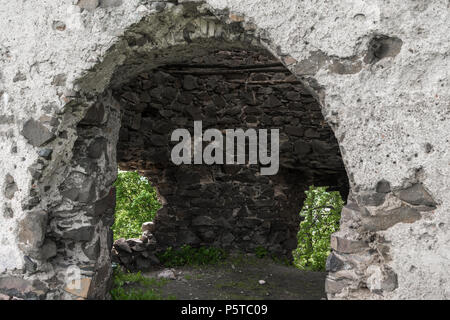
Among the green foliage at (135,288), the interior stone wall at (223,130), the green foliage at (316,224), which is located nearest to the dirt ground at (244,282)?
the green foliage at (135,288)

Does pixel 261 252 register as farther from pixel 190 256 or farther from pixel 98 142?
pixel 98 142

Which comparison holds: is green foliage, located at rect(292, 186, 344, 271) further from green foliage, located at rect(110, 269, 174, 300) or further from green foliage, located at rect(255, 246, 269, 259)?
green foliage, located at rect(110, 269, 174, 300)

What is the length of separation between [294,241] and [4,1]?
474cm

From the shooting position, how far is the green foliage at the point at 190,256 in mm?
5195

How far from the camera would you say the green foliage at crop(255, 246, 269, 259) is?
552 cm

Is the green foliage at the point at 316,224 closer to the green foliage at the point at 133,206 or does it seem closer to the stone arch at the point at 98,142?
the green foliage at the point at 133,206

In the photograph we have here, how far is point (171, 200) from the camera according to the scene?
5.63m

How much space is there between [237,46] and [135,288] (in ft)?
7.35

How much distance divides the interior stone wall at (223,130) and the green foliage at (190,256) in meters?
0.14

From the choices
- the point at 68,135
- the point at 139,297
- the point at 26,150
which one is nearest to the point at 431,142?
the point at 68,135

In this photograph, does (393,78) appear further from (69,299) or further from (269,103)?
(269,103)

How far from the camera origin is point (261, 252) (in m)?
5.55

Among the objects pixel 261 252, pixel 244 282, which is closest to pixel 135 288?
pixel 244 282

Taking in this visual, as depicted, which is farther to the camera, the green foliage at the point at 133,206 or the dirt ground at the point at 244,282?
the green foliage at the point at 133,206
